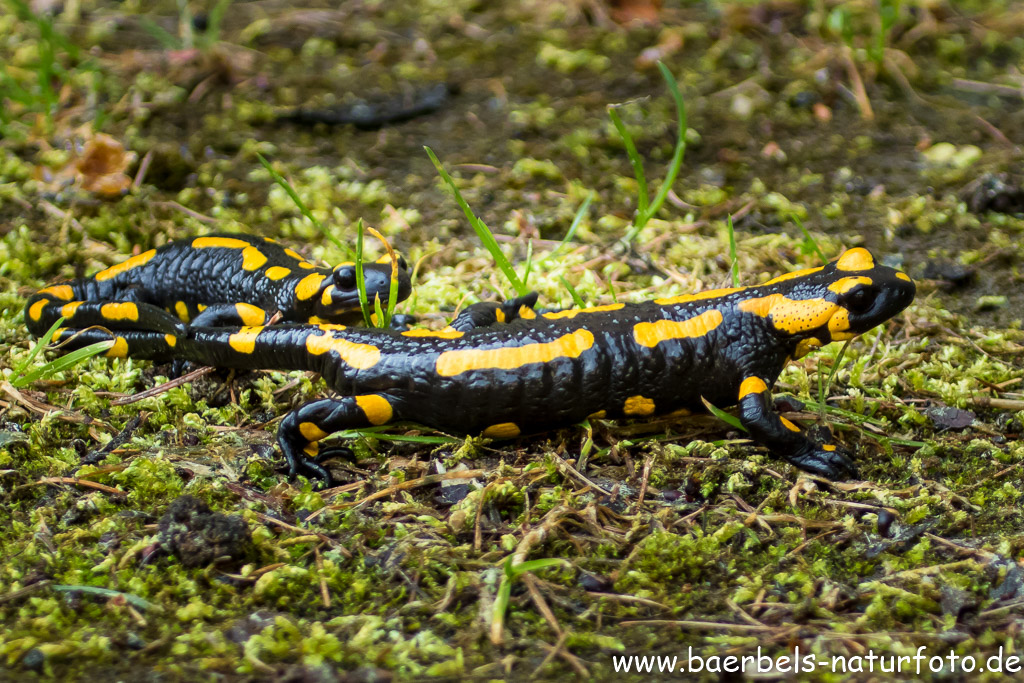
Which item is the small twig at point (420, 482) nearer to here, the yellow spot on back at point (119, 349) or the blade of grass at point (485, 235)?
the blade of grass at point (485, 235)

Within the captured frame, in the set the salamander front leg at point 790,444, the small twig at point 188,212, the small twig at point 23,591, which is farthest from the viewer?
the small twig at point 188,212

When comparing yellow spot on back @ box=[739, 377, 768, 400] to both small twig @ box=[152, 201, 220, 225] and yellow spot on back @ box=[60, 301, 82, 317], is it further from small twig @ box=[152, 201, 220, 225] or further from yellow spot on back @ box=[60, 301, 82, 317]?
small twig @ box=[152, 201, 220, 225]

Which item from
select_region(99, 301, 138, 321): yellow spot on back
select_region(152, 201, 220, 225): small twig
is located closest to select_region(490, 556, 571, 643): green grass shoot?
select_region(99, 301, 138, 321): yellow spot on back

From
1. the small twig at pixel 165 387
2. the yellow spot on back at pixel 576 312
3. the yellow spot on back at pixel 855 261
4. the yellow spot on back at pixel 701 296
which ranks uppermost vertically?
the yellow spot on back at pixel 855 261

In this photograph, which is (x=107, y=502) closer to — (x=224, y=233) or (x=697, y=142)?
(x=224, y=233)

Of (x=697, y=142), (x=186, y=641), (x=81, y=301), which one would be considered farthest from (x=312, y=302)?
(x=697, y=142)

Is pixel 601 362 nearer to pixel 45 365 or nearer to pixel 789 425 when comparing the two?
pixel 789 425

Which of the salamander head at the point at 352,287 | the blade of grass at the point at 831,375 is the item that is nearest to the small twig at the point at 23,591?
the salamander head at the point at 352,287
